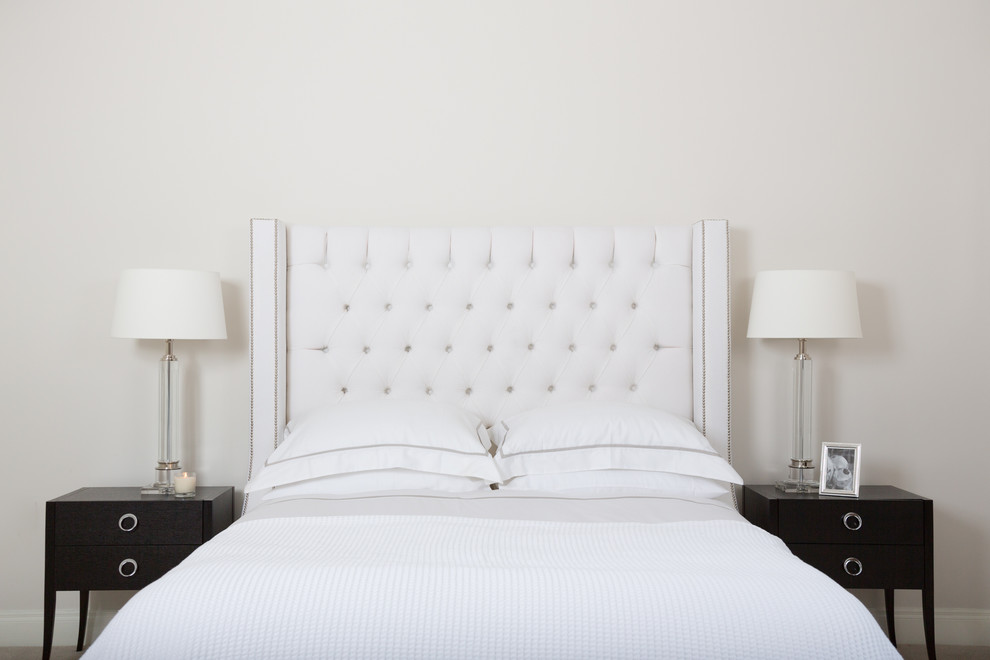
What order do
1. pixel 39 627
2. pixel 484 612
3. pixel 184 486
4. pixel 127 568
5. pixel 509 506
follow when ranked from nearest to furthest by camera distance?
pixel 484 612
pixel 509 506
pixel 127 568
pixel 184 486
pixel 39 627

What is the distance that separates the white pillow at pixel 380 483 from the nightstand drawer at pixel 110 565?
0.52 meters

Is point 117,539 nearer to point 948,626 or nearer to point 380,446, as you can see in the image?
point 380,446

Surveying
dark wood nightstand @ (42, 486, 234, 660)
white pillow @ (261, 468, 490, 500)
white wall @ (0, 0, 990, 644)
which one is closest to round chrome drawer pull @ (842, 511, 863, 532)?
white wall @ (0, 0, 990, 644)

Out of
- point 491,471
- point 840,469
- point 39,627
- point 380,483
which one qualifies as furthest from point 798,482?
point 39,627

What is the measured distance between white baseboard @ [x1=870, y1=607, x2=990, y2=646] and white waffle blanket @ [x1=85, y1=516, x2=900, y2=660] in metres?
1.78

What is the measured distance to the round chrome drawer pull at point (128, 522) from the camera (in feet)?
7.90

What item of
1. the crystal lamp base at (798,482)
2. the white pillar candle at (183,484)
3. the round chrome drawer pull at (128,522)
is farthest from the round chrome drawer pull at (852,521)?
the round chrome drawer pull at (128,522)

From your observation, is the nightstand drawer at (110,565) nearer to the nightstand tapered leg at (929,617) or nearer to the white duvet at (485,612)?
the white duvet at (485,612)

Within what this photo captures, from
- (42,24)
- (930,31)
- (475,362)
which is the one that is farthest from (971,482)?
(42,24)

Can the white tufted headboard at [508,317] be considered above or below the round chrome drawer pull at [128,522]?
above

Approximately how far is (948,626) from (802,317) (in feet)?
4.51

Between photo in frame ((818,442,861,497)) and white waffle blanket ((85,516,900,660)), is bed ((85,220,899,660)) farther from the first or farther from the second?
photo in frame ((818,442,861,497))

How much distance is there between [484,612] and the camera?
1.29 metres

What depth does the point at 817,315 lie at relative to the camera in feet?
8.32
